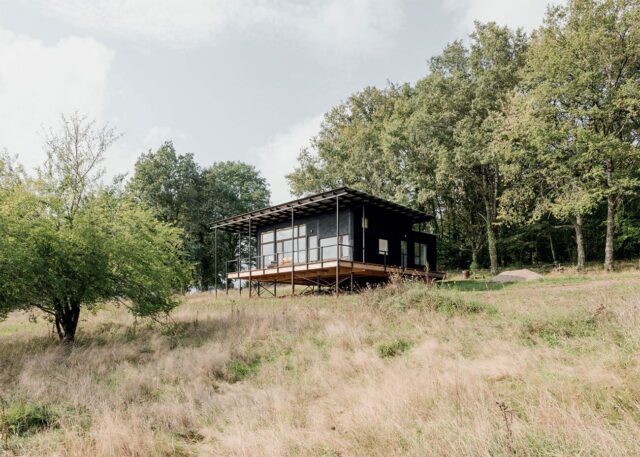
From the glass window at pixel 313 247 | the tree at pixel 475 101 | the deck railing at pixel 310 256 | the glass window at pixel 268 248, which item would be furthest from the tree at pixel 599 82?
the glass window at pixel 268 248

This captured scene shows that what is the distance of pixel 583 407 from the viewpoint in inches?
199

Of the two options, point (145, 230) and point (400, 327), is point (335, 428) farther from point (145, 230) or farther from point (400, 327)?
Answer: point (145, 230)

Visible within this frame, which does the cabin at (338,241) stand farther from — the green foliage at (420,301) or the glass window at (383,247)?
the green foliage at (420,301)

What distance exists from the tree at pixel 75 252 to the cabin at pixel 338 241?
8.22 metres

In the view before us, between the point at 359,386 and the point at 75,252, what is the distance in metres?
11.1

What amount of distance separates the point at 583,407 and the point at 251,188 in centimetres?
4240

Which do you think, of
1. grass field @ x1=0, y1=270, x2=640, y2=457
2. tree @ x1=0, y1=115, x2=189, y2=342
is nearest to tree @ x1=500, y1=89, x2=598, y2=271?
grass field @ x1=0, y1=270, x2=640, y2=457

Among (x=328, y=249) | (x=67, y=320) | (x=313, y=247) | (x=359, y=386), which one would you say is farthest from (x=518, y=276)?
(x=67, y=320)

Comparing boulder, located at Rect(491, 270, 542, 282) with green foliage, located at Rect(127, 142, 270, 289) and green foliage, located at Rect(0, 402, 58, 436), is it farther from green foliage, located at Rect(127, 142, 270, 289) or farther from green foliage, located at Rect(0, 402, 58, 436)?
green foliage, located at Rect(127, 142, 270, 289)

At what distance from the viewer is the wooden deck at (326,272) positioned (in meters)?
20.7

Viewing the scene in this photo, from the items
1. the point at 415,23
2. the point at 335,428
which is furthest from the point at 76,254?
the point at 415,23

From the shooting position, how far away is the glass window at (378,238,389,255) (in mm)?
25188

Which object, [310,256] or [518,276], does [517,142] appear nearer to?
Result: [518,276]

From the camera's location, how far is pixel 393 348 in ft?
31.4
